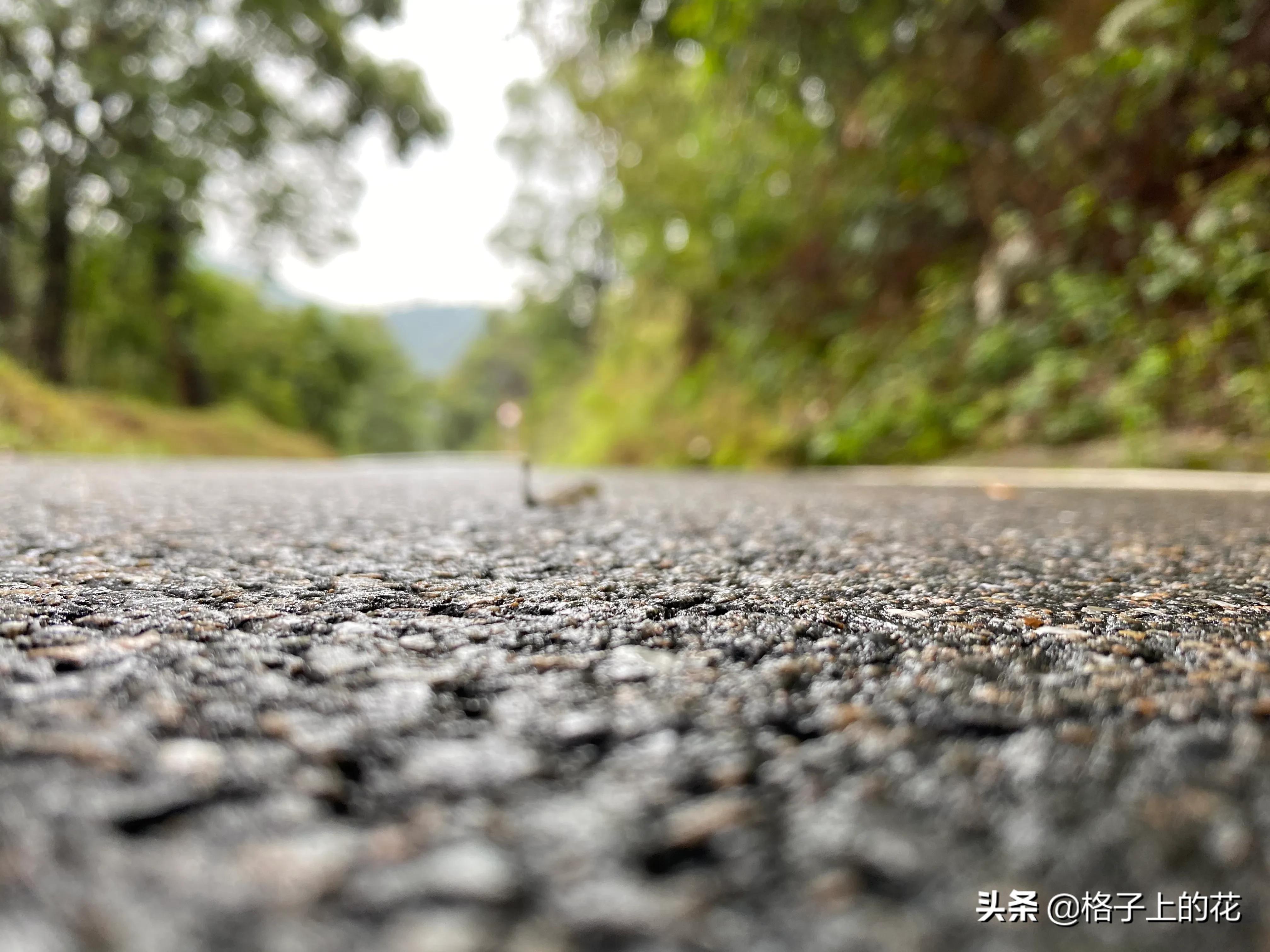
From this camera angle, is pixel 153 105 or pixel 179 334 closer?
pixel 153 105

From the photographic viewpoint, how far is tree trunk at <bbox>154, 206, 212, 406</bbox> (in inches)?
688

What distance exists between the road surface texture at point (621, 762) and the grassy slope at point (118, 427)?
34.9ft

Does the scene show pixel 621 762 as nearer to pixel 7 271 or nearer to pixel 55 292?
pixel 55 292

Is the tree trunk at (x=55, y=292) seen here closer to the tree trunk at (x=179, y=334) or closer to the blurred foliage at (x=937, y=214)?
the tree trunk at (x=179, y=334)

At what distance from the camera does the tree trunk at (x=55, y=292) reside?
541 inches

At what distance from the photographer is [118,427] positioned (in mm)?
12984

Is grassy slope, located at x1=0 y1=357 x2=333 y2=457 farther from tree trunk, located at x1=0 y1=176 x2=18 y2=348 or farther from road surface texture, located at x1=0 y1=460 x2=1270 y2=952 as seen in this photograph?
road surface texture, located at x1=0 y1=460 x2=1270 y2=952

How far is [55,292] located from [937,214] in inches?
590

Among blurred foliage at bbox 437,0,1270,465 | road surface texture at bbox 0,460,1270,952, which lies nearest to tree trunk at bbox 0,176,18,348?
blurred foliage at bbox 437,0,1270,465

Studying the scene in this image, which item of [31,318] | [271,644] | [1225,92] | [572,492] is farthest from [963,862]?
[31,318]

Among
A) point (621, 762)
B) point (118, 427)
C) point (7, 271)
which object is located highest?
point (7, 271)

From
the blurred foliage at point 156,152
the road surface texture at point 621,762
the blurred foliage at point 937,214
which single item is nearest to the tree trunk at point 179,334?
the blurred foliage at point 156,152

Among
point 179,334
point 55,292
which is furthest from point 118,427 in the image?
point 179,334

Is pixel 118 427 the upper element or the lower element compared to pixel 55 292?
lower
